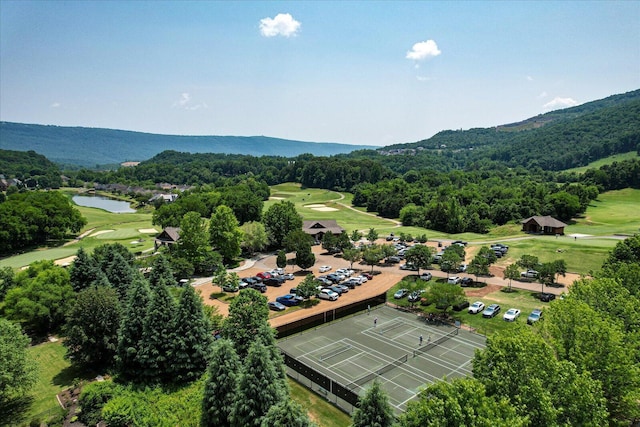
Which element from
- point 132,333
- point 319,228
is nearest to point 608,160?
point 319,228

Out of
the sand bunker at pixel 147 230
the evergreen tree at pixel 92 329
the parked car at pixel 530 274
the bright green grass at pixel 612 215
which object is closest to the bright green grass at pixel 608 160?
the bright green grass at pixel 612 215

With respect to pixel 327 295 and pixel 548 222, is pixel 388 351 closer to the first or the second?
pixel 327 295

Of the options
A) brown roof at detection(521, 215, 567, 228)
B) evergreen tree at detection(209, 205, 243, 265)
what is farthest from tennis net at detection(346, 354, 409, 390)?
brown roof at detection(521, 215, 567, 228)

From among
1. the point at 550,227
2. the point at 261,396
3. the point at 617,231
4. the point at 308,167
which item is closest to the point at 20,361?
the point at 261,396

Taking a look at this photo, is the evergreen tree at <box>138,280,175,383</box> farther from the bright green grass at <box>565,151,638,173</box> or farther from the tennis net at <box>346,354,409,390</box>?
the bright green grass at <box>565,151,638,173</box>

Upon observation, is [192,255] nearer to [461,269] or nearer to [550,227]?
[461,269]

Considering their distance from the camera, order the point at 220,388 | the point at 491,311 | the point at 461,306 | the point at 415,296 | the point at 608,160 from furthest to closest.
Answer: the point at 608,160, the point at 415,296, the point at 461,306, the point at 491,311, the point at 220,388
